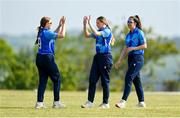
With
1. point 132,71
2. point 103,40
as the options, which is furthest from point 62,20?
point 132,71

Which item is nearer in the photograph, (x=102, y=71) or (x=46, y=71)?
(x=46, y=71)

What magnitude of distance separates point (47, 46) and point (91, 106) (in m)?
1.90

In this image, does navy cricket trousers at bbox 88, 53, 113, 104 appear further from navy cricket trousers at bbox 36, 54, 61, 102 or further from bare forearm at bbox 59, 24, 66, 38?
bare forearm at bbox 59, 24, 66, 38

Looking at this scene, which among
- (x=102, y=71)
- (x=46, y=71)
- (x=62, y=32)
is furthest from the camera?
(x=102, y=71)

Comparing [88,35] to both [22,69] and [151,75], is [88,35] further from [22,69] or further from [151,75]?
[151,75]

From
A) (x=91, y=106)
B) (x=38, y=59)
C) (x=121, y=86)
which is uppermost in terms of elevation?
(x=38, y=59)

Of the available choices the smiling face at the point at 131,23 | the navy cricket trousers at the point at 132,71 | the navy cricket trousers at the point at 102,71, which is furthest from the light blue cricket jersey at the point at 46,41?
the navy cricket trousers at the point at 132,71

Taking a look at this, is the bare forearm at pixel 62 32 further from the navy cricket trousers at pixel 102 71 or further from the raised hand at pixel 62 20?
the navy cricket trousers at pixel 102 71

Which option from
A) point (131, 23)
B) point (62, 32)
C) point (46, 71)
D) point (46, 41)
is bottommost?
point (46, 71)

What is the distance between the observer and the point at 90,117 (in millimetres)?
15734

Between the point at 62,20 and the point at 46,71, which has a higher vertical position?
the point at 62,20

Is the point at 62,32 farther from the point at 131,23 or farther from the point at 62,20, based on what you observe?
the point at 131,23

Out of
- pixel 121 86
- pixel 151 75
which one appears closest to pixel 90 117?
pixel 121 86

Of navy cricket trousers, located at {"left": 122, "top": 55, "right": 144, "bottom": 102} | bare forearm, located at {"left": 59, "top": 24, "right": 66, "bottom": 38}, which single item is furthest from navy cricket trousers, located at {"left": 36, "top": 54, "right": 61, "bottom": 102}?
navy cricket trousers, located at {"left": 122, "top": 55, "right": 144, "bottom": 102}
